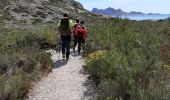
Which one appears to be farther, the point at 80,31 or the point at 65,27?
the point at 80,31

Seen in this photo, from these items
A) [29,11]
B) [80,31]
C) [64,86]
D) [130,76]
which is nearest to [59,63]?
[80,31]

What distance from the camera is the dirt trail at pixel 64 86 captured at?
11.1 m

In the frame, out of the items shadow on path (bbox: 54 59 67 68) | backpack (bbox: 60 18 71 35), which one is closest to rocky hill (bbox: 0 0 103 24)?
backpack (bbox: 60 18 71 35)

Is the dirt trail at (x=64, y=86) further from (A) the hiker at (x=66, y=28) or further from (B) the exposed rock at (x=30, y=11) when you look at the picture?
(B) the exposed rock at (x=30, y=11)

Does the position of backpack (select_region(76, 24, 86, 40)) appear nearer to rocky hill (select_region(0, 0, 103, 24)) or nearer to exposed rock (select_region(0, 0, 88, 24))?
rocky hill (select_region(0, 0, 103, 24))

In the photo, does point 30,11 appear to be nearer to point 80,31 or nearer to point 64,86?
point 80,31

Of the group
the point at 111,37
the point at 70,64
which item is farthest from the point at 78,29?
the point at 70,64

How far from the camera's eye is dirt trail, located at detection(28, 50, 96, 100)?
11.1 m

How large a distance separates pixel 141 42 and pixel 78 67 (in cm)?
316

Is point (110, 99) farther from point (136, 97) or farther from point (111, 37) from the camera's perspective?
point (111, 37)

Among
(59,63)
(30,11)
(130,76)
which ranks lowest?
(30,11)

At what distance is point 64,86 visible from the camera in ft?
40.4

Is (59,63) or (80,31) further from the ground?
(80,31)

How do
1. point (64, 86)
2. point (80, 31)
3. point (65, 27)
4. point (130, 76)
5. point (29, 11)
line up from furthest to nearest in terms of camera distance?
point (29, 11), point (80, 31), point (65, 27), point (64, 86), point (130, 76)
